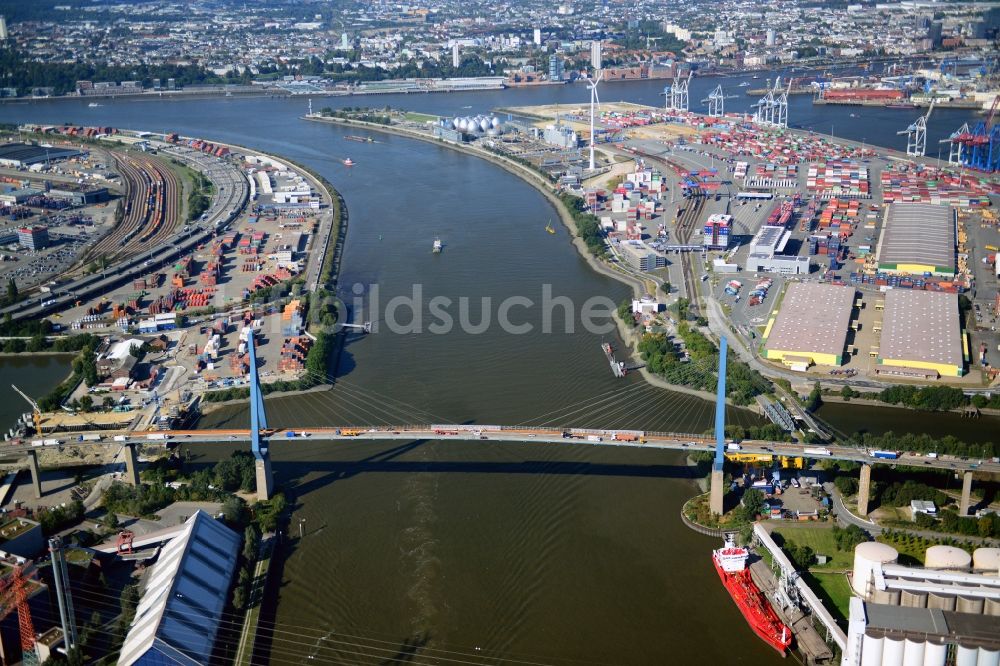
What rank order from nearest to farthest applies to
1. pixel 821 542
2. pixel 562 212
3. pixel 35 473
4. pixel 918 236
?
1. pixel 821 542
2. pixel 35 473
3. pixel 918 236
4. pixel 562 212

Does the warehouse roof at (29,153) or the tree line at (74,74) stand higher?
the tree line at (74,74)

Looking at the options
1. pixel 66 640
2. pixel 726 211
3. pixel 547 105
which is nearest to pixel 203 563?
pixel 66 640

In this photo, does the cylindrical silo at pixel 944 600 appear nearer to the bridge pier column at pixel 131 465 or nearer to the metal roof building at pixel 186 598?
the metal roof building at pixel 186 598

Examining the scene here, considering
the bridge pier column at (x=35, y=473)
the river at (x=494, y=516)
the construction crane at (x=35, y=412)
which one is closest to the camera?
the river at (x=494, y=516)

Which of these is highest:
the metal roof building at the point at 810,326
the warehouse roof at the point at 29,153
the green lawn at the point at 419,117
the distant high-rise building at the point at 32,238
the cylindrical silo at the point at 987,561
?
the green lawn at the point at 419,117

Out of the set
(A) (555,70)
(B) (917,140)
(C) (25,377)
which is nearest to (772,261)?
(C) (25,377)

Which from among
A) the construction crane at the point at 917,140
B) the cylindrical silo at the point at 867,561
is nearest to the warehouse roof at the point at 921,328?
the cylindrical silo at the point at 867,561

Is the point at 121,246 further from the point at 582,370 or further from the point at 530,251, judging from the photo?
the point at 582,370

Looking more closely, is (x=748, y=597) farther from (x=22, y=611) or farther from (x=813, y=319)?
(x=813, y=319)
